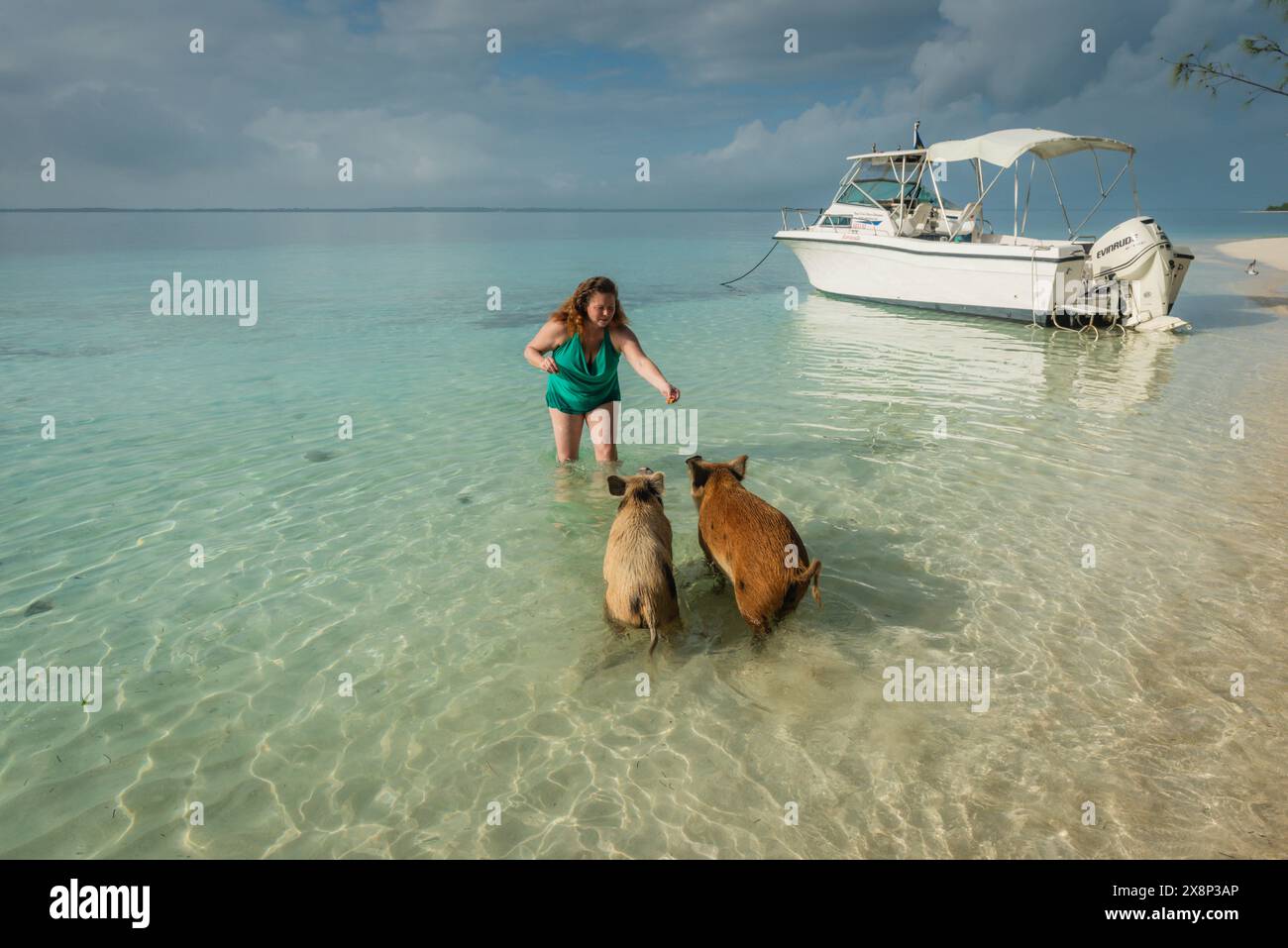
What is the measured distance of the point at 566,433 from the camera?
802 cm

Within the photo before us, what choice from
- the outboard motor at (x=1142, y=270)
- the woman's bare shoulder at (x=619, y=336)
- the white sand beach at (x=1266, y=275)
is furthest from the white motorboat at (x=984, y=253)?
the woman's bare shoulder at (x=619, y=336)

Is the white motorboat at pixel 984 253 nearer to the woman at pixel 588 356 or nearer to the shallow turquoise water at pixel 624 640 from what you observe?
the shallow turquoise water at pixel 624 640

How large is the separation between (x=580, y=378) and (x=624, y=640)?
3.58 metres

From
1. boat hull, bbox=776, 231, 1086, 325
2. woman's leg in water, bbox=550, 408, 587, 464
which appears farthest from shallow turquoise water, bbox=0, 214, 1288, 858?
boat hull, bbox=776, 231, 1086, 325

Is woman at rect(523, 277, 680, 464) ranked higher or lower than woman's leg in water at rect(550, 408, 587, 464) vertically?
higher

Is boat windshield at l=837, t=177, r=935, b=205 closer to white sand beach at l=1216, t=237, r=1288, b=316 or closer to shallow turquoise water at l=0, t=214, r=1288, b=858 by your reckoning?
white sand beach at l=1216, t=237, r=1288, b=316

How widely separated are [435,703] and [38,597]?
3588 mm

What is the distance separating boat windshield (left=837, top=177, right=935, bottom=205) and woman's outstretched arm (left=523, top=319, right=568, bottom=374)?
660 inches

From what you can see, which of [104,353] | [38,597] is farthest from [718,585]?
[104,353]

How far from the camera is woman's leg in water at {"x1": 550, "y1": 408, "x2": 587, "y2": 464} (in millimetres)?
7949

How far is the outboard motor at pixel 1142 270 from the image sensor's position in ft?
55.5

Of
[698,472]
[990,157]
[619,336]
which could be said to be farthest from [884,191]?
[698,472]
